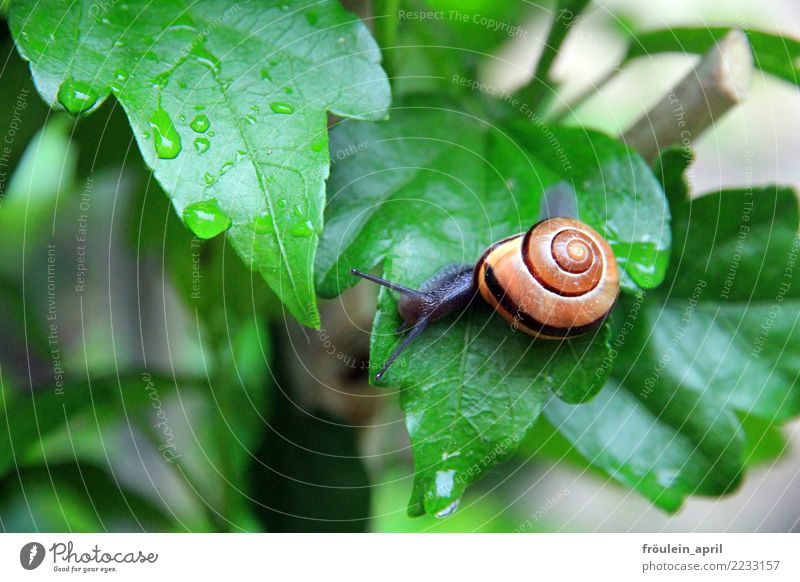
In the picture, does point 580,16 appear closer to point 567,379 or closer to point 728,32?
point 728,32

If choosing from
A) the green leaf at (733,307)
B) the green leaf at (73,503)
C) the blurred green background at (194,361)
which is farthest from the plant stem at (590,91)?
the green leaf at (73,503)

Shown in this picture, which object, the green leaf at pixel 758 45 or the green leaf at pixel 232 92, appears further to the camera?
the green leaf at pixel 758 45

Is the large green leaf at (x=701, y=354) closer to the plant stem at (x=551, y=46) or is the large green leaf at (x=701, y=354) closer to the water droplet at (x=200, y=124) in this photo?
the plant stem at (x=551, y=46)

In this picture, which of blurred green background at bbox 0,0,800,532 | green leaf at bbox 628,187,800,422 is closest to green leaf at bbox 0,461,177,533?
blurred green background at bbox 0,0,800,532

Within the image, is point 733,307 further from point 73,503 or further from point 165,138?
point 73,503

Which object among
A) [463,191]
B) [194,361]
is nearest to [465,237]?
[463,191]

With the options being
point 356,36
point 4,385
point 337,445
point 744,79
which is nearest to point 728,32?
point 744,79

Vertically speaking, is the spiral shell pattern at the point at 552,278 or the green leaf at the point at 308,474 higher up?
the spiral shell pattern at the point at 552,278
